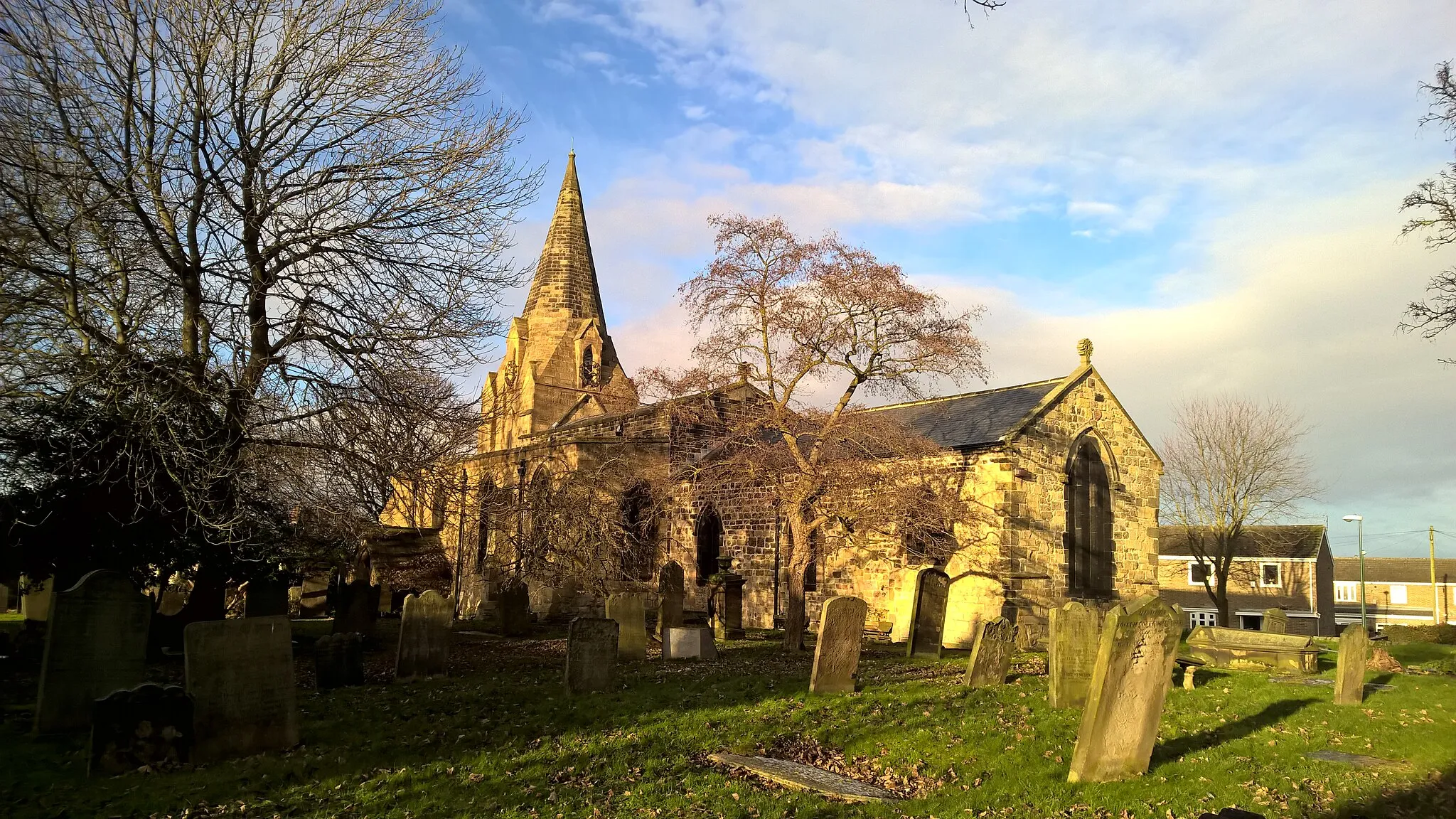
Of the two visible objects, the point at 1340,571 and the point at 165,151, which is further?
the point at 1340,571

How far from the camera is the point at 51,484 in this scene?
12227 mm

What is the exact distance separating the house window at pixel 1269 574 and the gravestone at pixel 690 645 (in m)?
42.0

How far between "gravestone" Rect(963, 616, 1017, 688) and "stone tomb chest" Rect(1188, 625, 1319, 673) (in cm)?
575

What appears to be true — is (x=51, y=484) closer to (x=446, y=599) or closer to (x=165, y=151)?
(x=165, y=151)

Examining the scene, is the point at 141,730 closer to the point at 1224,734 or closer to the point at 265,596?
the point at 265,596

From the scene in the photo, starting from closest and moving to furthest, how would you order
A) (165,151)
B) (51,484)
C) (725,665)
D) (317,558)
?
(165,151) → (51,484) → (725,665) → (317,558)

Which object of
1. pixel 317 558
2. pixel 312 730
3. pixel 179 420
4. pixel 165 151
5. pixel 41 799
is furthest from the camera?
pixel 317 558

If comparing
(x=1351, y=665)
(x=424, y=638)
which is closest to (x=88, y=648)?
(x=424, y=638)

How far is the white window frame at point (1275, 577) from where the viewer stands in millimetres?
45812

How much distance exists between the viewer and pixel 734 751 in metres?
8.09

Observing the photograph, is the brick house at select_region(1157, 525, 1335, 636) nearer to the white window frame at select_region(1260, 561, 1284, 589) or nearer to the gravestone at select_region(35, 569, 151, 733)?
the white window frame at select_region(1260, 561, 1284, 589)

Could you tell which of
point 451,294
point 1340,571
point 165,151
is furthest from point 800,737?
point 1340,571

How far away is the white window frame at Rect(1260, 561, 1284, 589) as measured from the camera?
4581 centimetres

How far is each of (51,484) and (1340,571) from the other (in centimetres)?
7196
